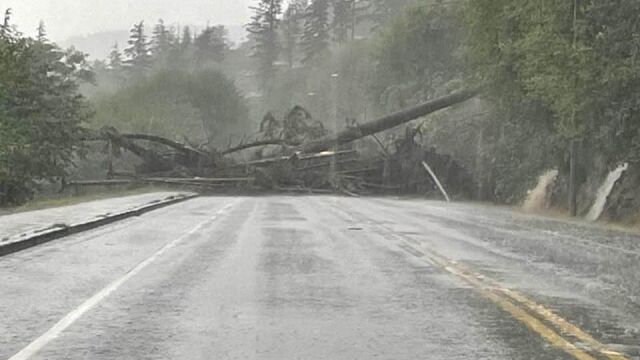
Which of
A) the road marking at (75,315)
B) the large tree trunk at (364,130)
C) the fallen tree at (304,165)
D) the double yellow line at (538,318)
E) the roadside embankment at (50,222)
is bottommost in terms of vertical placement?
the road marking at (75,315)

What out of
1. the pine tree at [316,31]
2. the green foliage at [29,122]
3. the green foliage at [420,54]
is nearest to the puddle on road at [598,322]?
the green foliage at [29,122]

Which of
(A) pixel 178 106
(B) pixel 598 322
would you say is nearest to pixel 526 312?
(B) pixel 598 322

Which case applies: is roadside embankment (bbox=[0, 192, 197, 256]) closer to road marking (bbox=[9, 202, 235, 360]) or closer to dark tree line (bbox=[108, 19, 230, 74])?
road marking (bbox=[9, 202, 235, 360])

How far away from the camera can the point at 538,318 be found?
9.73 metres

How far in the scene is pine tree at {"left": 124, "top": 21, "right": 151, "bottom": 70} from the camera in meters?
159

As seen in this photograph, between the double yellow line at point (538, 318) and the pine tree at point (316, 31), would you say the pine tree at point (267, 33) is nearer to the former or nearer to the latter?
the pine tree at point (316, 31)

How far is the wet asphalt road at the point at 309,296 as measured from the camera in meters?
8.26

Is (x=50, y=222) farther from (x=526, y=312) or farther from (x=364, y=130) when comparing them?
(x=364, y=130)

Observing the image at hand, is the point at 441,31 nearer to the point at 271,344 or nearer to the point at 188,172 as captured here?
the point at 188,172

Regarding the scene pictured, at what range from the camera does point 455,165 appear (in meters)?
57.6

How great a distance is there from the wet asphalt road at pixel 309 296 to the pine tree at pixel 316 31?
5427 inches

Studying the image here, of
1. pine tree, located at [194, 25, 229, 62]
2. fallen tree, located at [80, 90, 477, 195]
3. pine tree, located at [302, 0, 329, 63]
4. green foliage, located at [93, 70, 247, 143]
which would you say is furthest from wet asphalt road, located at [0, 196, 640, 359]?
pine tree, located at [194, 25, 229, 62]

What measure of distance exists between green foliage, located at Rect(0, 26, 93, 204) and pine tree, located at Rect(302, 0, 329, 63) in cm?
10936

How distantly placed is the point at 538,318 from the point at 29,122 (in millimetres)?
35847
